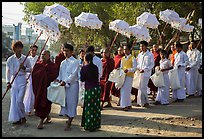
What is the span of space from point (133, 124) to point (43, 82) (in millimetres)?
2262

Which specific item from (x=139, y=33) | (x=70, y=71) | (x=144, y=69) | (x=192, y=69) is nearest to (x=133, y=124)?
(x=70, y=71)

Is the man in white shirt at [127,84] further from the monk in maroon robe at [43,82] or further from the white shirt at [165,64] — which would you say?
the monk in maroon robe at [43,82]

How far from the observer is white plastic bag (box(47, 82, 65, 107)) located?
259 inches

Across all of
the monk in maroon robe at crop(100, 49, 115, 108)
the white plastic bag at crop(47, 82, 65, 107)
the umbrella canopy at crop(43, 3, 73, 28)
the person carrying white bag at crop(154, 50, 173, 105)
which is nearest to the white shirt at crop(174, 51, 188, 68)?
the person carrying white bag at crop(154, 50, 173, 105)

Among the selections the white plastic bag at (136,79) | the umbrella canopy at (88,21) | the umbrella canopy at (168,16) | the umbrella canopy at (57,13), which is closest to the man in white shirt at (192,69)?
the umbrella canopy at (168,16)

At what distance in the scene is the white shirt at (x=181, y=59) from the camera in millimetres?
10211

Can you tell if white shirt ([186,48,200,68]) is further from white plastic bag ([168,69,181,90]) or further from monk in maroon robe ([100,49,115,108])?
monk in maroon robe ([100,49,115,108])

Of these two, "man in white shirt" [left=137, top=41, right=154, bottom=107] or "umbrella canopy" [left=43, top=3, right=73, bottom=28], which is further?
"man in white shirt" [left=137, top=41, right=154, bottom=107]

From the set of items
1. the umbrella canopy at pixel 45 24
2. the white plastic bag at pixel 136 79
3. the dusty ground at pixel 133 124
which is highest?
the umbrella canopy at pixel 45 24

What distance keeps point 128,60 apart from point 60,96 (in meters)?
2.73

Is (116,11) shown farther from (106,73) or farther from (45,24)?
(45,24)

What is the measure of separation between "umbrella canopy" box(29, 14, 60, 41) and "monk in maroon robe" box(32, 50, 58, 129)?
452 millimetres

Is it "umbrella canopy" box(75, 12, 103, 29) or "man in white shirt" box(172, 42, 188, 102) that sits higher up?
"umbrella canopy" box(75, 12, 103, 29)

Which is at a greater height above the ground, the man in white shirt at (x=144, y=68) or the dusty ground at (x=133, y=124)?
the man in white shirt at (x=144, y=68)
